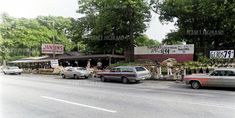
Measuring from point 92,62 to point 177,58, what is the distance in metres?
18.6

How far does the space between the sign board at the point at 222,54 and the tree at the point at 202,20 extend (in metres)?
1.94

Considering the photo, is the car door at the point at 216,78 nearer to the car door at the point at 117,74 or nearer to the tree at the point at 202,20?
the car door at the point at 117,74

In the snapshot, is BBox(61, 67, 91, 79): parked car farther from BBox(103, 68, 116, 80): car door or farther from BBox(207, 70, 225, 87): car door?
BBox(207, 70, 225, 87): car door

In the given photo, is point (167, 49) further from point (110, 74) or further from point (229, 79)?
point (229, 79)

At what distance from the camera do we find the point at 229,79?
17000 mm

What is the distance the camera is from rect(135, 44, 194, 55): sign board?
92.8 feet

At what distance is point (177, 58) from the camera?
29.0 metres

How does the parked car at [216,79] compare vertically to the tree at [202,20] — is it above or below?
below

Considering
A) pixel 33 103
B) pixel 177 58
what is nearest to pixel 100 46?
pixel 177 58

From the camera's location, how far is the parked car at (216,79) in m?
17.1

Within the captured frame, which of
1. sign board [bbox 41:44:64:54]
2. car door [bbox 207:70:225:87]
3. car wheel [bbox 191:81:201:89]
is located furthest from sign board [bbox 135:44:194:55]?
sign board [bbox 41:44:64:54]

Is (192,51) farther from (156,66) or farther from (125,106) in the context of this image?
(125,106)

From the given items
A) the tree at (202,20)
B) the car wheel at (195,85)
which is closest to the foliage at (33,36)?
the tree at (202,20)

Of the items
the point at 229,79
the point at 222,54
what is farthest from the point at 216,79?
the point at 222,54
